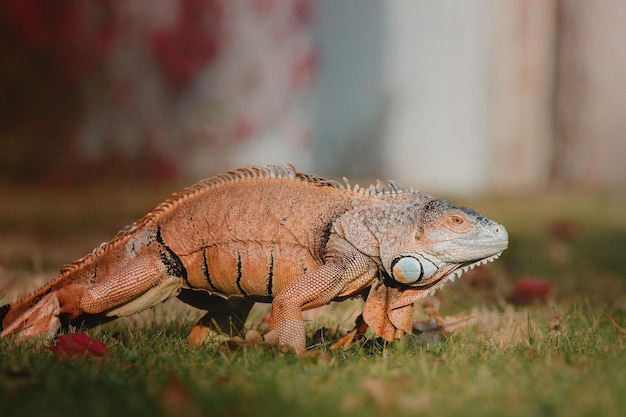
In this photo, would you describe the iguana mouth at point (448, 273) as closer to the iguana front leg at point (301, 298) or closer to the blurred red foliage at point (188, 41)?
the iguana front leg at point (301, 298)

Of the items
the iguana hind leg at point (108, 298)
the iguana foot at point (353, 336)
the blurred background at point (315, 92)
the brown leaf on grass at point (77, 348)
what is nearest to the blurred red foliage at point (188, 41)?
the blurred background at point (315, 92)

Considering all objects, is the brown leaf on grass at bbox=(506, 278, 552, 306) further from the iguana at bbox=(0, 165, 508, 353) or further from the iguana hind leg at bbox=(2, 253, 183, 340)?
the iguana hind leg at bbox=(2, 253, 183, 340)

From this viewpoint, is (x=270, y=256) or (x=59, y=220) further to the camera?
(x=59, y=220)

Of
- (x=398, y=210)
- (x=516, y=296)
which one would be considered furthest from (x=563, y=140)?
(x=398, y=210)

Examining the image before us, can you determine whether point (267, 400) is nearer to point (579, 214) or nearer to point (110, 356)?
point (110, 356)

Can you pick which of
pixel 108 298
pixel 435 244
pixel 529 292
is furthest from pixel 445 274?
pixel 529 292

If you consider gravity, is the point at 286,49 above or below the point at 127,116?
above
